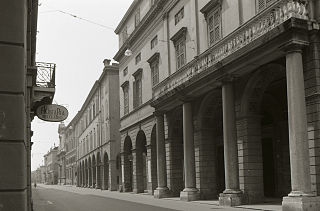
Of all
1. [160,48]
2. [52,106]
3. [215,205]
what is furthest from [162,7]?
[52,106]

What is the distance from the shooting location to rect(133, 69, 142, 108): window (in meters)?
37.0

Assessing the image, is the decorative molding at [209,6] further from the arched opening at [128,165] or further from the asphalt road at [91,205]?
the arched opening at [128,165]

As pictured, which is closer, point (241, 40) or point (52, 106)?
point (52, 106)

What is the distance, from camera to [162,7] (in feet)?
102

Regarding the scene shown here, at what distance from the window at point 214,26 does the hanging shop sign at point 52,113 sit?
39.9 feet

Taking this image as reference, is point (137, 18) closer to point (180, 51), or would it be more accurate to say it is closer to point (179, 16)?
point (179, 16)

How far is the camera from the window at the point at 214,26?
75.2 ft

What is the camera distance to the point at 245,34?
18.4 metres

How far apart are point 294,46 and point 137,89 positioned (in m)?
23.5

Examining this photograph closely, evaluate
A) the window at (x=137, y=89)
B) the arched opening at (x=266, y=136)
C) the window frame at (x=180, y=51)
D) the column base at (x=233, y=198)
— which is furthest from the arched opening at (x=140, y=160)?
the column base at (x=233, y=198)

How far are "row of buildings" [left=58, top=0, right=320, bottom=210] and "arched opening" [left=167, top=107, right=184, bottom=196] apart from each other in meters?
0.06

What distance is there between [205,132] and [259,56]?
8547mm

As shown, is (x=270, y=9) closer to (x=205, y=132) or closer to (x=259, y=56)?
(x=259, y=56)

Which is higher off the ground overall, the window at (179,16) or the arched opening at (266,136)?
the window at (179,16)
